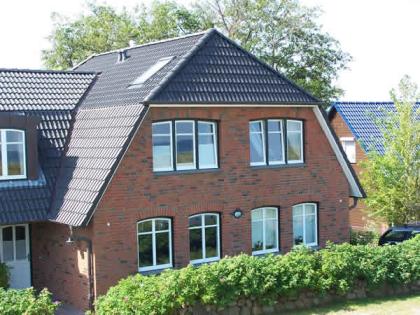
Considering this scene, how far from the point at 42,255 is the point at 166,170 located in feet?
14.3

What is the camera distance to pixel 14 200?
1823 cm

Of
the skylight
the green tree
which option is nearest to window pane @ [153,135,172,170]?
the skylight

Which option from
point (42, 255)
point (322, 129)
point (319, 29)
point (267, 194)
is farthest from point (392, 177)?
point (319, 29)

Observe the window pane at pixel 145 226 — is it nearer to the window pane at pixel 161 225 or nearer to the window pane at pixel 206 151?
the window pane at pixel 161 225

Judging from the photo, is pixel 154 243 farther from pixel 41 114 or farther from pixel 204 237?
pixel 41 114

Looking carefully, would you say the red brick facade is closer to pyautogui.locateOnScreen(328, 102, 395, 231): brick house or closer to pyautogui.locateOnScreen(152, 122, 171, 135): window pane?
pyautogui.locateOnScreen(152, 122, 171, 135): window pane

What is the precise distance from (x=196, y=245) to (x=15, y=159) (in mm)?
5402

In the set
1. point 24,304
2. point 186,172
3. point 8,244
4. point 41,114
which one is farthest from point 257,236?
point 24,304

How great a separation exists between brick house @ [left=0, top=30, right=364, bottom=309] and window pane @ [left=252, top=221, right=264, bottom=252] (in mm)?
44

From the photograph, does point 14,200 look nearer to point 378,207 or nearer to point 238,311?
point 238,311

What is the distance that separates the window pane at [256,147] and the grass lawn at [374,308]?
521 cm

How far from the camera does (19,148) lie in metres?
18.8

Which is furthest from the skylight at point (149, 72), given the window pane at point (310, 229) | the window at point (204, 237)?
the window pane at point (310, 229)

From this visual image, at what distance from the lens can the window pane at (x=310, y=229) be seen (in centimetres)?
2167
